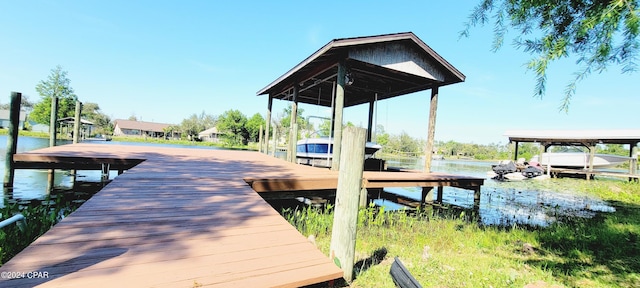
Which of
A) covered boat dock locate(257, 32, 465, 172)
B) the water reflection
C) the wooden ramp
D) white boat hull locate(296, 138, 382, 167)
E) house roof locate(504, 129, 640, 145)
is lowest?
the water reflection

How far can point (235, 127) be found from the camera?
4994 centimetres

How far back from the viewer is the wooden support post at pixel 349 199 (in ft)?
8.53

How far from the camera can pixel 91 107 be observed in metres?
62.6

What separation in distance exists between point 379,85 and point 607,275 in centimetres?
748

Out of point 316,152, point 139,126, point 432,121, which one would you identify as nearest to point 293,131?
point 316,152

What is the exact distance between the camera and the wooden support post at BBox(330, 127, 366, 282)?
2600 millimetres

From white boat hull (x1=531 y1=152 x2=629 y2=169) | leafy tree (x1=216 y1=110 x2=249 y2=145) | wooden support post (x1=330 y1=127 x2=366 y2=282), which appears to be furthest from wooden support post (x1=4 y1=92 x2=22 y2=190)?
leafy tree (x1=216 y1=110 x2=249 y2=145)

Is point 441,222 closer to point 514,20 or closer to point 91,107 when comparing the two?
point 514,20

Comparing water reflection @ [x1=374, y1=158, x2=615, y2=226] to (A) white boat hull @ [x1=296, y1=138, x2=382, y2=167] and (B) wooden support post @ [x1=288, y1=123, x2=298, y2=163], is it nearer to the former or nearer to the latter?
(A) white boat hull @ [x1=296, y1=138, x2=382, y2=167]

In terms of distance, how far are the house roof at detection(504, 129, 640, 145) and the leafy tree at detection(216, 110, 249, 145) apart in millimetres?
41242

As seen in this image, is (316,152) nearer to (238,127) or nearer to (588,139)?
(588,139)

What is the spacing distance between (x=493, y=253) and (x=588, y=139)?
1929cm

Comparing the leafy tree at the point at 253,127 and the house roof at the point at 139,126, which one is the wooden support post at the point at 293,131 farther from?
the house roof at the point at 139,126

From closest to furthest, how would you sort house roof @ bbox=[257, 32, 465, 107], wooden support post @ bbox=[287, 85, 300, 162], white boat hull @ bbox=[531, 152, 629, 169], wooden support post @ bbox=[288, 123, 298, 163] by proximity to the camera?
house roof @ bbox=[257, 32, 465, 107], wooden support post @ bbox=[288, 123, 298, 163], wooden support post @ bbox=[287, 85, 300, 162], white boat hull @ bbox=[531, 152, 629, 169]
